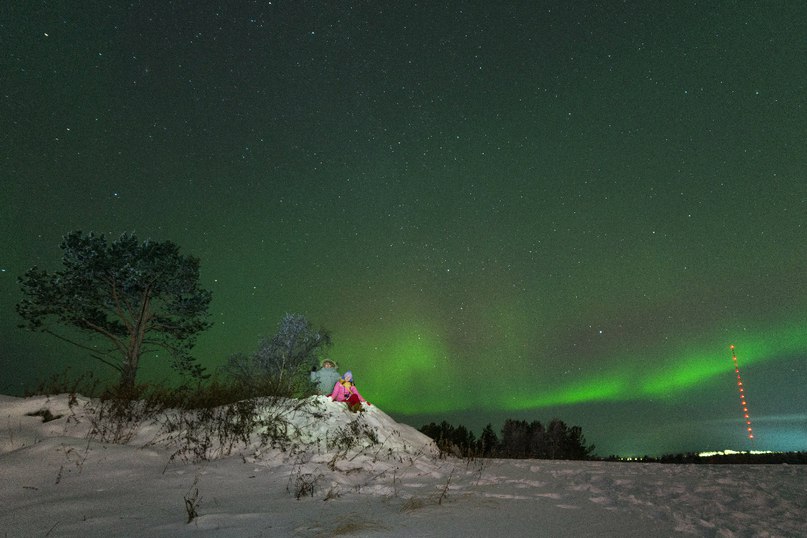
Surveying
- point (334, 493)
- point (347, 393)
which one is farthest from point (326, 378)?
point (334, 493)

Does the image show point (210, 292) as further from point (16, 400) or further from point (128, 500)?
point (128, 500)

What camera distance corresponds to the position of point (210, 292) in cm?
2172

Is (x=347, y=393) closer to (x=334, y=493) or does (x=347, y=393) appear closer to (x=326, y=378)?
(x=326, y=378)

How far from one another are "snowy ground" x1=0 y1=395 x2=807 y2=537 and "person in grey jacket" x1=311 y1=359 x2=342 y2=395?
5.71 meters

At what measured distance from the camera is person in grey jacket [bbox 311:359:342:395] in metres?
14.5

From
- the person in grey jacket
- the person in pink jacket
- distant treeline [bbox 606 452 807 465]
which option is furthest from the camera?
the person in grey jacket

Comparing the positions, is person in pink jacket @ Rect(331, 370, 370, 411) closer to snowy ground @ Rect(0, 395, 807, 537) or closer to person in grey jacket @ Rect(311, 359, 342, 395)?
person in grey jacket @ Rect(311, 359, 342, 395)

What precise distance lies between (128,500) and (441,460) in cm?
581

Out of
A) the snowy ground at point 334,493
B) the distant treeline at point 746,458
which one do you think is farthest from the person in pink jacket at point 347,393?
the distant treeline at point 746,458

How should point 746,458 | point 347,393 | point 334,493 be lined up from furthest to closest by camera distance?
point 347,393, point 746,458, point 334,493

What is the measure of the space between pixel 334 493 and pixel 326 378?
9310 mm

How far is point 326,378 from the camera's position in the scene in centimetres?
1458

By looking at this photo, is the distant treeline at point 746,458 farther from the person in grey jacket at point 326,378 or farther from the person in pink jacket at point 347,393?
the person in grey jacket at point 326,378

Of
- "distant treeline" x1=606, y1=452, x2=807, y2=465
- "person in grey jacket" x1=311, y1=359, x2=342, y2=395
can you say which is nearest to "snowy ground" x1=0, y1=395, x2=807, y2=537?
"distant treeline" x1=606, y1=452, x2=807, y2=465
